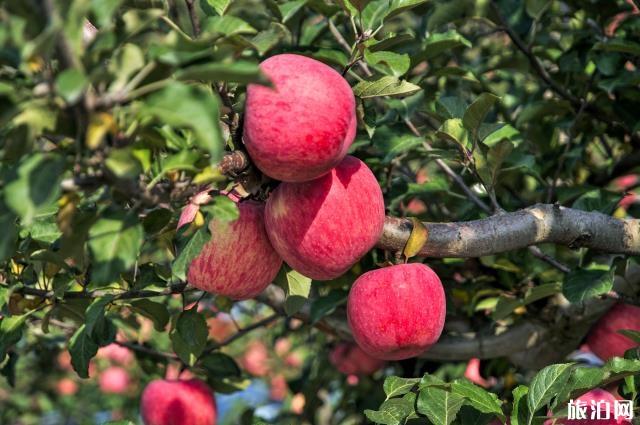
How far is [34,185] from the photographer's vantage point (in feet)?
2.36

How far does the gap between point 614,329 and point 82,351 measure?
104 cm

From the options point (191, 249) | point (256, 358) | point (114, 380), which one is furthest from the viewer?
point (256, 358)

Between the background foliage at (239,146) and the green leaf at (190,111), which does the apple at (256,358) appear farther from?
the green leaf at (190,111)

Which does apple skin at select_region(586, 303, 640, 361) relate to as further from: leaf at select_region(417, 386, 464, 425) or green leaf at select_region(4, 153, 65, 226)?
green leaf at select_region(4, 153, 65, 226)

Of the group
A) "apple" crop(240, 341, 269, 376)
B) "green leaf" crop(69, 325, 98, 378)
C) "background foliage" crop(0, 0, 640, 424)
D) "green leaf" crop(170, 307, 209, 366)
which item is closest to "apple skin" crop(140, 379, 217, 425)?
"background foliage" crop(0, 0, 640, 424)

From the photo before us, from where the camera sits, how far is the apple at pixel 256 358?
392 centimetres

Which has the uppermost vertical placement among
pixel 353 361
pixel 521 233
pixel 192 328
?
pixel 521 233

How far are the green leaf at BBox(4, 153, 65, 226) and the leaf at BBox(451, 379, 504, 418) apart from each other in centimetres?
64

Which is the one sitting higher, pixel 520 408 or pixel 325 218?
pixel 325 218

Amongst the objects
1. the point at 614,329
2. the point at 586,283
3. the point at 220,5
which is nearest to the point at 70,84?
the point at 220,5

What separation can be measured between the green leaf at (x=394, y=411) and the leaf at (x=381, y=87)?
446 mm

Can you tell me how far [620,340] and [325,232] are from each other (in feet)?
2.65

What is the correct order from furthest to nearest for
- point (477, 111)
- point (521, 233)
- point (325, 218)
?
point (477, 111), point (521, 233), point (325, 218)

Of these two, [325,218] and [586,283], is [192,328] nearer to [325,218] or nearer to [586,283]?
[325,218]
